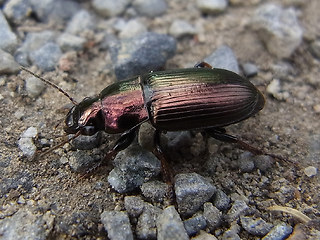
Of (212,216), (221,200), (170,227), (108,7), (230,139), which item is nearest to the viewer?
(170,227)

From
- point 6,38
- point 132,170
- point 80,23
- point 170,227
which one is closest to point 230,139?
point 132,170

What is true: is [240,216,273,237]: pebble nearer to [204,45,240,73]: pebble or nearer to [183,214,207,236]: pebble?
[183,214,207,236]: pebble

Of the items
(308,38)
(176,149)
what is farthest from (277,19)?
(176,149)

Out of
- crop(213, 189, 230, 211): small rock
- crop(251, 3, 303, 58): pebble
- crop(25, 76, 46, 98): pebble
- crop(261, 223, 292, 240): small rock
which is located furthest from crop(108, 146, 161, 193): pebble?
crop(251, 3, 303, 58): pebble

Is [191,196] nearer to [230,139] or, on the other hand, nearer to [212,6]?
[230,139]

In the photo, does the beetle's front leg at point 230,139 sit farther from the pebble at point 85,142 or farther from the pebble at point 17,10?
the pebble at point 17,10

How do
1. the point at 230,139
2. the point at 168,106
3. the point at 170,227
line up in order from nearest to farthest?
the point at 170,227
the point at 168,106
the point at 230,139

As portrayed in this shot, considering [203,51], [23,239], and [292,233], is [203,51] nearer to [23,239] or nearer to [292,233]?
[292,233]
